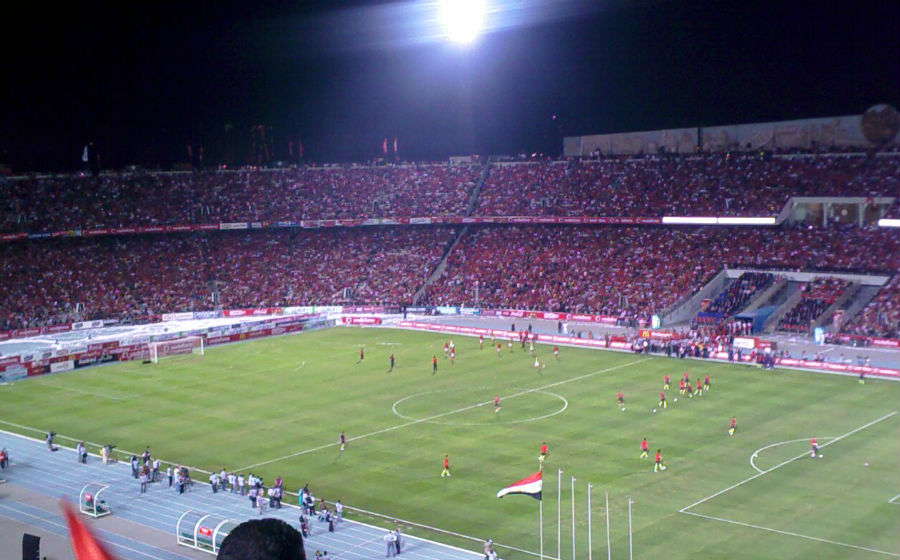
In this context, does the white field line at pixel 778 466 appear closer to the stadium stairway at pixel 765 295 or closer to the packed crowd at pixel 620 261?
the stadium stairway at pixel 765 295

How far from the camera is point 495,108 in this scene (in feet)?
309

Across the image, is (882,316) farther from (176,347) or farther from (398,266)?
(176,347)

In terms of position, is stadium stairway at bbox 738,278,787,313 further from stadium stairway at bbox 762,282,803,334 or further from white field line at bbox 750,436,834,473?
white field line at bbox 750,436,834,473

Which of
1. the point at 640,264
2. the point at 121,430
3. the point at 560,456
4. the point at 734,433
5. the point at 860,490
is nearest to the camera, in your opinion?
the point at 860,490

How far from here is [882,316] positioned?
6188cm

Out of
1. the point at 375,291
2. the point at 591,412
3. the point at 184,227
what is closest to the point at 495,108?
the point at 375,291

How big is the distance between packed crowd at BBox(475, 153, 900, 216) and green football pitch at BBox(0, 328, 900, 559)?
69.6 feet

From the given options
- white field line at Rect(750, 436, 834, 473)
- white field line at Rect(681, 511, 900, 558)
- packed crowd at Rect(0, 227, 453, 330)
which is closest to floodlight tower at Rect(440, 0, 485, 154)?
packed crowd at Rect(0, 227, 453, 330)

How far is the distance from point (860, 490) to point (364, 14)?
201 ft

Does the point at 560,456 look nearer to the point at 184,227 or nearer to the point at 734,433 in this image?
the point at 734,433

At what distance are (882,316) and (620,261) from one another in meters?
21.8

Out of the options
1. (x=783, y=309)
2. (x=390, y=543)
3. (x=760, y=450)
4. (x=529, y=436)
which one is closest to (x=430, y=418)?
(x=529, y=436)

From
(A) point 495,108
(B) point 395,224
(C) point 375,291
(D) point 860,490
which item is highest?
(A) point 495,108

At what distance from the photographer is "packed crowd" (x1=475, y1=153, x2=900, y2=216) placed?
2842 inches
